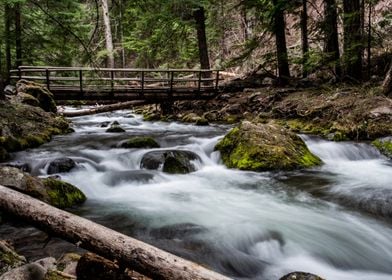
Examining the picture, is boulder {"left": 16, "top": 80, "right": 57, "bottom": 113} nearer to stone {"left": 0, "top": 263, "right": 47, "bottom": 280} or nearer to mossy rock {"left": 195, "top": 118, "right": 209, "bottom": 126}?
mossy rock {"left": 195, "top": 118, "right": 209, "bottom": 126}

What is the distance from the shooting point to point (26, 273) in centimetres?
281

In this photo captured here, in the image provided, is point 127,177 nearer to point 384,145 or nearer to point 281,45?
point 384,145

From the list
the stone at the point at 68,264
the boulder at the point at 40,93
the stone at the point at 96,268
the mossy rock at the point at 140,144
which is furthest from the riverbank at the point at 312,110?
the stone at the point at 96,268

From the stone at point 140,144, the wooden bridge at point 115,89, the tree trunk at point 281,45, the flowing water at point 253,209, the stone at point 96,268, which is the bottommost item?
the flowing water at point 253,209

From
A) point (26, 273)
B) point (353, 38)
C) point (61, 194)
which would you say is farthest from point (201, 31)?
point (26, 273)

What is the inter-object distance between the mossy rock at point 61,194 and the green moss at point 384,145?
6675 mm

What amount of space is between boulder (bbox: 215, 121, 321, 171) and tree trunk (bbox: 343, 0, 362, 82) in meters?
4.35

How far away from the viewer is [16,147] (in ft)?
29.4

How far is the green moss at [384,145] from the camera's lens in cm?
867

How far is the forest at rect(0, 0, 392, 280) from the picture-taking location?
11.7ft

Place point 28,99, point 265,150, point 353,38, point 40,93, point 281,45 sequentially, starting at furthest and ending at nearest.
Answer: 1. point 281,45
2. point 40,93
3. point 28,99
4. point 353,38
5. point 265,150

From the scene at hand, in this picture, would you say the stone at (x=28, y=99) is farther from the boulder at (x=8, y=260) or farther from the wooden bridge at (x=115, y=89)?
the boulder at (x=8, y=260)

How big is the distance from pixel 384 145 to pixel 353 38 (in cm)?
431

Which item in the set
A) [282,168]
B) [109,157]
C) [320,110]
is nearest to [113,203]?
[109,157]
